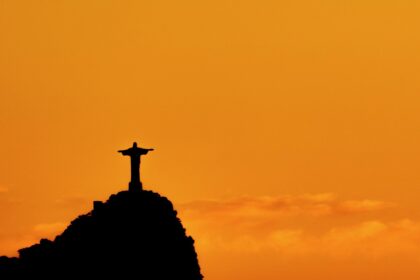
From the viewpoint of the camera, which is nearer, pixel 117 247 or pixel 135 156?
pixel 135 156

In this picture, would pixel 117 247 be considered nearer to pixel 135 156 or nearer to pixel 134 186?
pixel 134 186

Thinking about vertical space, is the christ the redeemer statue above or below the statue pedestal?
above

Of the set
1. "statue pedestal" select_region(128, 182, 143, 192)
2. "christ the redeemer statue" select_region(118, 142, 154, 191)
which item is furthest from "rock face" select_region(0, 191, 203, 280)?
"christ the redeemer statue" select_region(118, 142, 154, 191)

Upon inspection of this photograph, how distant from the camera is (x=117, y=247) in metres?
103

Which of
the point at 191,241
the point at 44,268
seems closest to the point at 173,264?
the point at 191,241

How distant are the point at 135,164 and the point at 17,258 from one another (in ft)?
31.1

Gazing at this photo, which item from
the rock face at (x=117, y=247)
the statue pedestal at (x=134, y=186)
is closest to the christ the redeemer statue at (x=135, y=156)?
the statue pedestal at (x=134, y=186)

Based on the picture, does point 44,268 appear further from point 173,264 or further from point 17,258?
point 173,264

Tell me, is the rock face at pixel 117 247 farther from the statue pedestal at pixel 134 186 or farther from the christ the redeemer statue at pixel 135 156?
the christ the redeemer statue at pixel 135 156

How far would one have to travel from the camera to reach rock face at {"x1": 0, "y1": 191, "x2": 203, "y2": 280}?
10106 cm

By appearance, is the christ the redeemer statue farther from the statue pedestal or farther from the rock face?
the rock face

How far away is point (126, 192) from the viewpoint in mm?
103375

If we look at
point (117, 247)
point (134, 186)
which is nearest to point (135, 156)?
point (134, 186)

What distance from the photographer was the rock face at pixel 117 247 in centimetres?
10106
